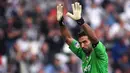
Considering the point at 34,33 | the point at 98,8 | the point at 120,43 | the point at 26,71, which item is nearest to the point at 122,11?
the point at 98,8

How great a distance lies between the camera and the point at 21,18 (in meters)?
17.9

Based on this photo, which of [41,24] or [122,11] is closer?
[41,24]

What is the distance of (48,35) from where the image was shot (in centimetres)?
1744

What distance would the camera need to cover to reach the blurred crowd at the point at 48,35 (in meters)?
16.5

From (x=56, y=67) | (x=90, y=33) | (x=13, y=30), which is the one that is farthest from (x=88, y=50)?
(x=13, y=30)

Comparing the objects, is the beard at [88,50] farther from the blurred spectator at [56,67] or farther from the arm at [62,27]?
the blurred spectator at [56,67]

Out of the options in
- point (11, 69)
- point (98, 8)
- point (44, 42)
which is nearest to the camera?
point (11, 69)

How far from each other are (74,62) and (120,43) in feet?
5.51

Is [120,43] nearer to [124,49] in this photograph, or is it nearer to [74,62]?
[124,49]

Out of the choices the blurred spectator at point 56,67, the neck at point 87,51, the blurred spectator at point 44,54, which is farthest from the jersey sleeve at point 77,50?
the blurred spectator at point 44,54

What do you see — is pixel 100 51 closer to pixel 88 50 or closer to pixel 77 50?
pixel 88 50

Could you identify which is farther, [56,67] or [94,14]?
[94,14]

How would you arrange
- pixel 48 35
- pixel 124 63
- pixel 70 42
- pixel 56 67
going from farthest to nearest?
pixel 48 35
pixel 124 63
pixel 56 67
pixel 70 42

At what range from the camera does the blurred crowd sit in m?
16.5
